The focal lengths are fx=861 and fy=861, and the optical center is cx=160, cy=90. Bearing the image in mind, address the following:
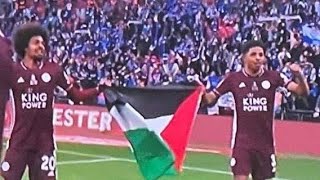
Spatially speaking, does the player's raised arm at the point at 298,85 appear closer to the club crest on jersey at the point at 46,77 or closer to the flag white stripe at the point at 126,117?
the flag white stripe at the point at 126,117

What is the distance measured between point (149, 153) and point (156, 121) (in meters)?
0.53

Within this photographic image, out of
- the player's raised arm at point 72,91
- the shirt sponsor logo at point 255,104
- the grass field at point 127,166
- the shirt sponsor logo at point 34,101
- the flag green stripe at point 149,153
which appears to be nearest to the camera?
the shirt sponsor logo at point 34,101

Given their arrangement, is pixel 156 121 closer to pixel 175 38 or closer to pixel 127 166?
pixel 127 166

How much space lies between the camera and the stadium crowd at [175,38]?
23516mm

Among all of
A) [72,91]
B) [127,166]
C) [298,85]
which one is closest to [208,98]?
[298,85]

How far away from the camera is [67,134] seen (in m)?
22.0

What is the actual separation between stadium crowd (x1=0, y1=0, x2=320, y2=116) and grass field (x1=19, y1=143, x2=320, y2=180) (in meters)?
3.31

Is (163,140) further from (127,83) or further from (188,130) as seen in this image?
(127,83)

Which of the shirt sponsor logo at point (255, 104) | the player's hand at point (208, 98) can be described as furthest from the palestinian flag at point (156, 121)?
the shirt sponsor logo at point (255, 104)

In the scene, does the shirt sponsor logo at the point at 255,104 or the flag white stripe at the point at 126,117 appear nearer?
the shirt sponsor logo at the point at 255,104

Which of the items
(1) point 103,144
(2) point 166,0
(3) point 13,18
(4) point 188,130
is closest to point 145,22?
(2) point 166,0

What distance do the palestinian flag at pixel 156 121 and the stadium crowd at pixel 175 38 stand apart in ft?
31.6

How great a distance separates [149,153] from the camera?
1038cm

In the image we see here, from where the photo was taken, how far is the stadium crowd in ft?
77.2
